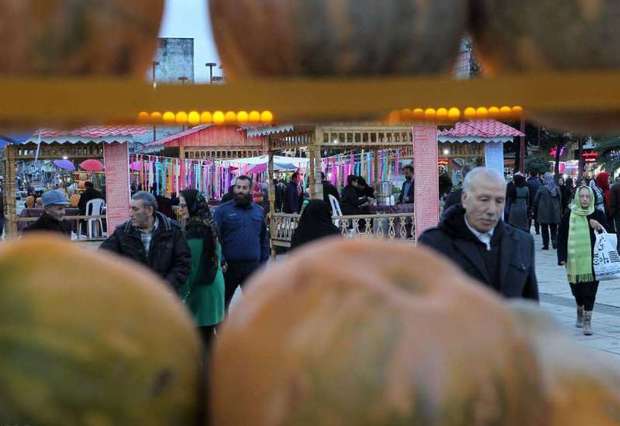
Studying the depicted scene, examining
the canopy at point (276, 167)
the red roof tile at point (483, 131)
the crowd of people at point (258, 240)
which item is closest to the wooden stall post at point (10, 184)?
the red roof tile at point (483, 131)

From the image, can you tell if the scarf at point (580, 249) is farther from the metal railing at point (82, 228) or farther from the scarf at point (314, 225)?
the metal railing at point (82, 228)

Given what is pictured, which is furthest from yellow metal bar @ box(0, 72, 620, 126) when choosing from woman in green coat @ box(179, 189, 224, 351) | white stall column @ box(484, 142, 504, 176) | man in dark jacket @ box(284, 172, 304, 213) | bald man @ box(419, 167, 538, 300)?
man in dark jacket @ box(284, 172, 304, 213)

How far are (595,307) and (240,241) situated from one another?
5.02 m

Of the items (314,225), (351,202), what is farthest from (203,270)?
(351,202)

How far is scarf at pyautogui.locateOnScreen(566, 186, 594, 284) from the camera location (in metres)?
8.88

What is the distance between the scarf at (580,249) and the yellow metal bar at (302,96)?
25.9 ft

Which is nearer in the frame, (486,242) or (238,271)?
(486,242)

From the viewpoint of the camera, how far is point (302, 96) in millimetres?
1271

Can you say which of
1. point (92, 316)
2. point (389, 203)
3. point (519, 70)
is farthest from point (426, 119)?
point (389, 203)

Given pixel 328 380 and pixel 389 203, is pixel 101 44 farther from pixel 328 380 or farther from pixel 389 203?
pixel 389 203

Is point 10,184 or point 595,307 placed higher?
point 10,184

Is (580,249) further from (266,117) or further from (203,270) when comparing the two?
(266,117)

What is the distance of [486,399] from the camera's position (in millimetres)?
1142

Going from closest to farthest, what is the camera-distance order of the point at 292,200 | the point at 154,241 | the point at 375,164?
the point at 154,241
the point at 375,164
the point at 292,200
